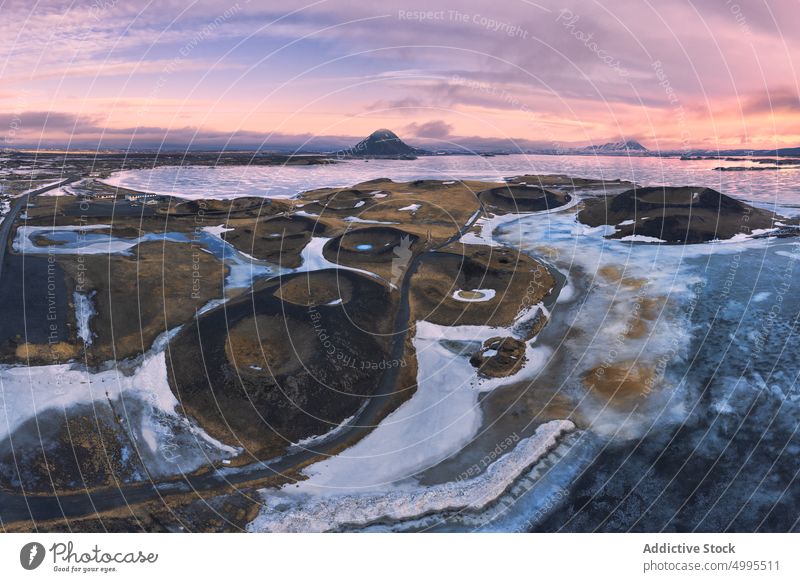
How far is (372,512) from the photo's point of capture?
29.4 m

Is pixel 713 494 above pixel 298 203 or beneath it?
beneath

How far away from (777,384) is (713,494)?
649 inches

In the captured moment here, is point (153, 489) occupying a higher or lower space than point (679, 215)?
lower

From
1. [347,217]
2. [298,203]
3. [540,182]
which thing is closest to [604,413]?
[347,217]

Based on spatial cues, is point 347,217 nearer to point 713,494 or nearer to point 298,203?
point 298,203
